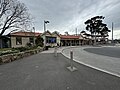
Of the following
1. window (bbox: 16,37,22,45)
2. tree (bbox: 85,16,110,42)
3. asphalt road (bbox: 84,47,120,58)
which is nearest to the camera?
asphalt road (bbox: 84,47,120,58)

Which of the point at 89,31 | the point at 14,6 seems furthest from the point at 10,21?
the point at 89,31

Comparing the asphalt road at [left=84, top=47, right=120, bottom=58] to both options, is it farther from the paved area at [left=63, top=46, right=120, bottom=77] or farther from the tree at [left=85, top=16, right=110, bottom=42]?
the tree at [left=85, top=16, right=110, bottom=42]

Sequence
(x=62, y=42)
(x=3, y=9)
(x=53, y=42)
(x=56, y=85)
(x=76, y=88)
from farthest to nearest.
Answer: (x=62, y=42) < (x=53, y=42) < (x=3, y=9) < (x=56, y=85) < (x=76, y=88)

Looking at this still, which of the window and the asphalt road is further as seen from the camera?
the window

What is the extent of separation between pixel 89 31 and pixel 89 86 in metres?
49.1

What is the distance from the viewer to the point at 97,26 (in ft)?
157

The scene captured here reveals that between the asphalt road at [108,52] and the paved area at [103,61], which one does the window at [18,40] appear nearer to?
the asphalt road at [108,52]

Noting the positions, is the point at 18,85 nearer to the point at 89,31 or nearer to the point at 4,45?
the point at 4,45

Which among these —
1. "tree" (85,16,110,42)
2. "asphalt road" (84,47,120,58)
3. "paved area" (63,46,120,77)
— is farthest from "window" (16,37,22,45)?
"tree" (85,16,110,42)

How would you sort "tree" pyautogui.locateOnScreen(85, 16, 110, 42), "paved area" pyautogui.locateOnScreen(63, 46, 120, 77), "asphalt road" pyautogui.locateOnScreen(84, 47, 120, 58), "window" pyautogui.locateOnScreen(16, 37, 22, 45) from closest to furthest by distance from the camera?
"paved area" pyautogui.locateOnScreen(63, 46, 120, 77), "asphalt road" pyautogui.locateOnScreen(84, 47, 120, 58), "window" pyautogui.locateOnScreen(16, 37, 22, 45), "tree" pyautogui.locateOnScreen(85, 16, 110, 42)

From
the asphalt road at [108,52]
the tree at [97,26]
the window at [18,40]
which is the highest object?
the tree at [97,26]

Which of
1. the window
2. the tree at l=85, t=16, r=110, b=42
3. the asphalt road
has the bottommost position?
the asphalt road

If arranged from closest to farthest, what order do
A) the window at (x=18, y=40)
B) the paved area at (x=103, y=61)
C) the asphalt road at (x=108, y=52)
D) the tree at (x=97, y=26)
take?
the paved area at (x=103, y=61) → the asphalt road at (x=108, y=52) → the window at (x=18, y=40) → the tree at (x=97, y=26)

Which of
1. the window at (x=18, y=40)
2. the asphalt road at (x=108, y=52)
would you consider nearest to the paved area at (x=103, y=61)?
the asphalt road at (x=108, y=52)
